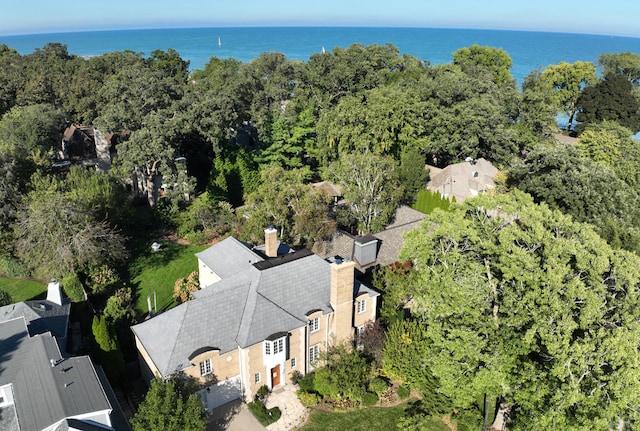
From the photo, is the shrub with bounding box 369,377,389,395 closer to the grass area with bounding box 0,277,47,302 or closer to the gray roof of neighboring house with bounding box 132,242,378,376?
the gray roof of neighboring house with bounding box 132,242,378,376

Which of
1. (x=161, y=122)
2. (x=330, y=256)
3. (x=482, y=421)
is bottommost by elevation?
(x=482, y=421)

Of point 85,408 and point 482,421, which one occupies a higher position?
point 85,408

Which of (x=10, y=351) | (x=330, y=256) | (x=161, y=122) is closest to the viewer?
(x=10, y=351)

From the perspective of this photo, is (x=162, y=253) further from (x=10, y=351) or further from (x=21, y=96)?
(x=21, y=96)

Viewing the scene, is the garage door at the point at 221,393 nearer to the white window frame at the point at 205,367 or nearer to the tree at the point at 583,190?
the white window frame at the point at 205,367

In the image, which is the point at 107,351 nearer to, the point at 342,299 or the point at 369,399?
the point at 342,299

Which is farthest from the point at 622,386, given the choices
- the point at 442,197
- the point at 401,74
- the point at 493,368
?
the point at 401,74

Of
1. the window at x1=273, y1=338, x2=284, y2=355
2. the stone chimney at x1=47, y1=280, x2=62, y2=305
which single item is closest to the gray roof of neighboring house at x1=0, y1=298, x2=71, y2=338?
the stone chimney at x1=47, y1=280, x2=62, y2=305
